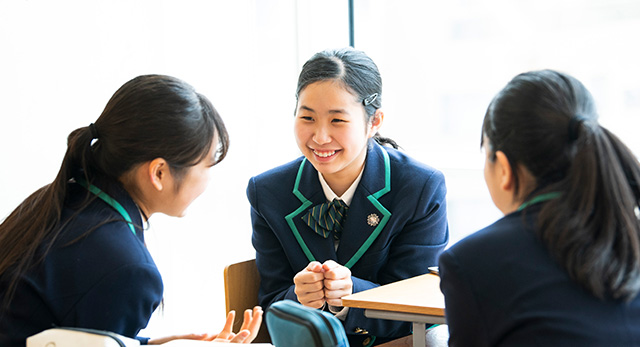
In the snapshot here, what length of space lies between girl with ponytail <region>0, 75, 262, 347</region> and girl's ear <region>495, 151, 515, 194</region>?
683 mm

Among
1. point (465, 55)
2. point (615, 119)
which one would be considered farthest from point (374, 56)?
point (615, 119)

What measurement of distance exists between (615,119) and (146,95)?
1953 millimetres

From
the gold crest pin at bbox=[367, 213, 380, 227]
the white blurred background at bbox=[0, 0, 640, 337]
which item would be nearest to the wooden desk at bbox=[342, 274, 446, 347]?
the gold crest pin at bbox=[367, 213, 380, 227]

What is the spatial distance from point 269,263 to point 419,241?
49 cm

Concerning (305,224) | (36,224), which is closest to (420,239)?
(305,224)

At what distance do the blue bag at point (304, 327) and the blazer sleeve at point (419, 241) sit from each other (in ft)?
3.06

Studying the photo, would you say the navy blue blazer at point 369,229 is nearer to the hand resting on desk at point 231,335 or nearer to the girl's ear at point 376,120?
the girl's ear at point 376,120

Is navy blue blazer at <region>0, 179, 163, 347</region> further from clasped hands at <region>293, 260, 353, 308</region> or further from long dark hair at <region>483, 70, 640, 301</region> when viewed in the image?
long dark hair at <region>483, 70, 640, 301</region>

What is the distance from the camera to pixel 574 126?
113 centimetres

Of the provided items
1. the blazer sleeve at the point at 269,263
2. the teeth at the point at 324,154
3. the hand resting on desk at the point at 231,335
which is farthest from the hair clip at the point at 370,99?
the hand resting on desk at the point at 231,335

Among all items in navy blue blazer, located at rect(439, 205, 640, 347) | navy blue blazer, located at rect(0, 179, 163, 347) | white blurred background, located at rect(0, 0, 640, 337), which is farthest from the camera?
white blurred background, located at rect(0, 0, 640, 337)

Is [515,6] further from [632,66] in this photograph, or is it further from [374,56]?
[374,56]

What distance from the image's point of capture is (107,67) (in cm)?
282

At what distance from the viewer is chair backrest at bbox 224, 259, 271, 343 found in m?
2.13
